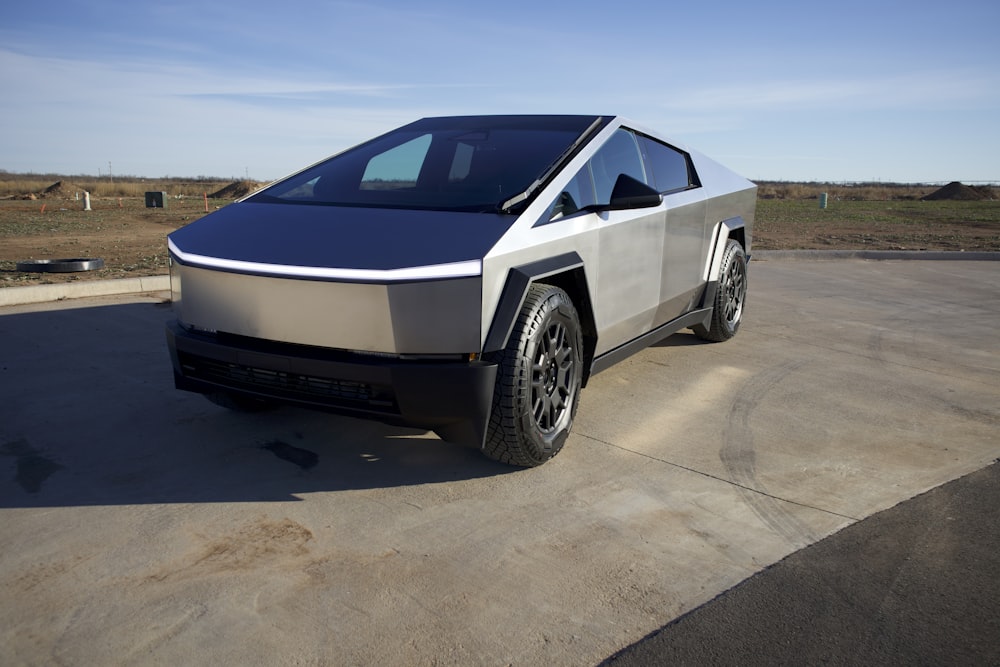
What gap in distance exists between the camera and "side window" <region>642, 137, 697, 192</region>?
521cm

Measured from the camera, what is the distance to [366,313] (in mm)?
3236

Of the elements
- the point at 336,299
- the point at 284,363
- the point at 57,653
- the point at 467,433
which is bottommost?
the point at 57,653

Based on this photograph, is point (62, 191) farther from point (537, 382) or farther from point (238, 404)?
point (537, 382)

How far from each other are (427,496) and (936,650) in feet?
6.22

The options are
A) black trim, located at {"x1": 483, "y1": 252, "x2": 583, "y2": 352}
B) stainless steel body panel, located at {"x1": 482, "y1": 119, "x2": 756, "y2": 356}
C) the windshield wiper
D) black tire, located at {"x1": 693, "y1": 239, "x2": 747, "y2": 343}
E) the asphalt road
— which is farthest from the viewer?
black tire, located at {"x1": 693, "y1": 239, "x2": 747, "y2": 343}

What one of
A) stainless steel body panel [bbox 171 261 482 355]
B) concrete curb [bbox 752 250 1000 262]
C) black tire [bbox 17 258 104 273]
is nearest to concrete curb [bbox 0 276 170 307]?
black tire [bbox 17 258 104 273]

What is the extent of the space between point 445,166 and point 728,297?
2.91 meters

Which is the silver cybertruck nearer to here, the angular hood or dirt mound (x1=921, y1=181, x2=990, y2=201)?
the angular hood

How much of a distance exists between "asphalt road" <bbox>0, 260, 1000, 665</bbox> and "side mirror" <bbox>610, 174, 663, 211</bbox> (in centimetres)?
118

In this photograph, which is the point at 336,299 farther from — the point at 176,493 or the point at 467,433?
the point at 176,493

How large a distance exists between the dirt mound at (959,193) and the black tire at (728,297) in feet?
203

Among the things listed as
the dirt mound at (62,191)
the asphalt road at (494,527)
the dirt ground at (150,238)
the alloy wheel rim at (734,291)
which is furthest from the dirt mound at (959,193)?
the asphalt road at (494,527)

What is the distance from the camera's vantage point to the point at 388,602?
260 centimetres

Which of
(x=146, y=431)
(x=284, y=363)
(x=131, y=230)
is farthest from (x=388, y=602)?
(x=131, y=230)
